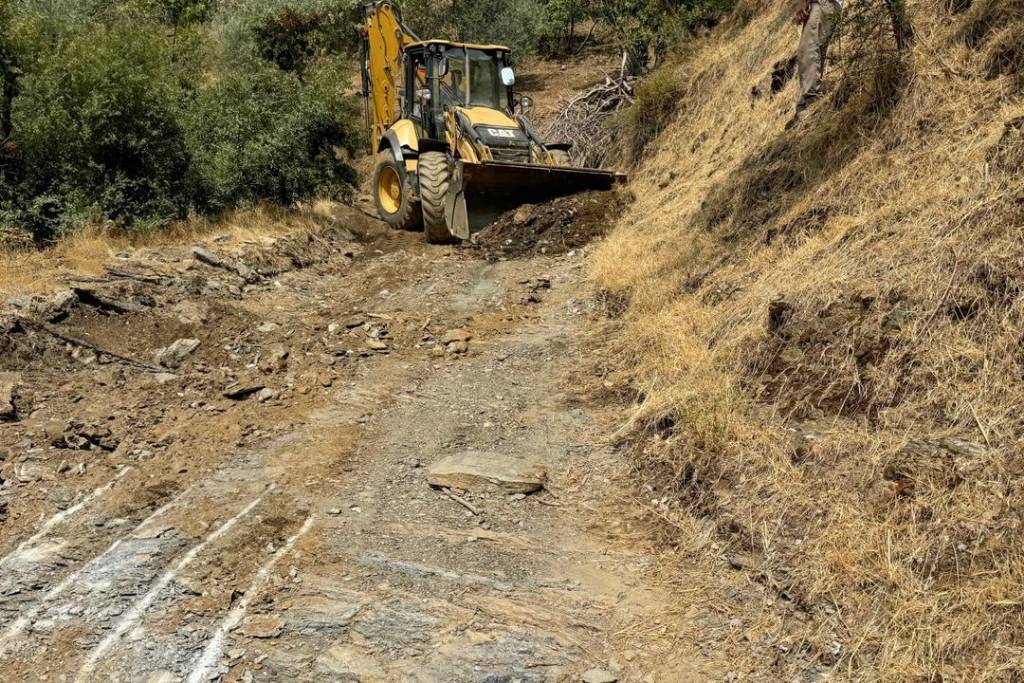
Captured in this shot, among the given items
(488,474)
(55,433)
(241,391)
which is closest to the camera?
(488,474)

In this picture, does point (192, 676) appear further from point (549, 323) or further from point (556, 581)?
point (549, 323)

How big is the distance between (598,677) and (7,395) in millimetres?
5187

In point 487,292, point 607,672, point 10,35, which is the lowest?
point 607,672

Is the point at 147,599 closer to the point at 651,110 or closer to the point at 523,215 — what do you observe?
the point at 523,215

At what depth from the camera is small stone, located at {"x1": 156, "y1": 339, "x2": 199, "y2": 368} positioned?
801 cm

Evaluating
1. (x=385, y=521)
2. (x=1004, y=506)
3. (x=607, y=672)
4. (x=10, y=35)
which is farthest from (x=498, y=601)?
(x=10, y=35)

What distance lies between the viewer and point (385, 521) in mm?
A: 5277

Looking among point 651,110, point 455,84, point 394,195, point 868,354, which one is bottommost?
point 868,354

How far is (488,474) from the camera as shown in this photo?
5723mm

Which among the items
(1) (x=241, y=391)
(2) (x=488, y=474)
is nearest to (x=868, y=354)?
(2) (x=488, y=474)

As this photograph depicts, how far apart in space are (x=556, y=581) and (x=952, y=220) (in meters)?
3.38

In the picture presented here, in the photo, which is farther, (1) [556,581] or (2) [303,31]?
(2) [303,31]

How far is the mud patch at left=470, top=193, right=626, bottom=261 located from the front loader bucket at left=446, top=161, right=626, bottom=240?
0.22m

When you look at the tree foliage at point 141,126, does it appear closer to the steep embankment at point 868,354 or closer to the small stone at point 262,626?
the steep embankment at point 868,354
